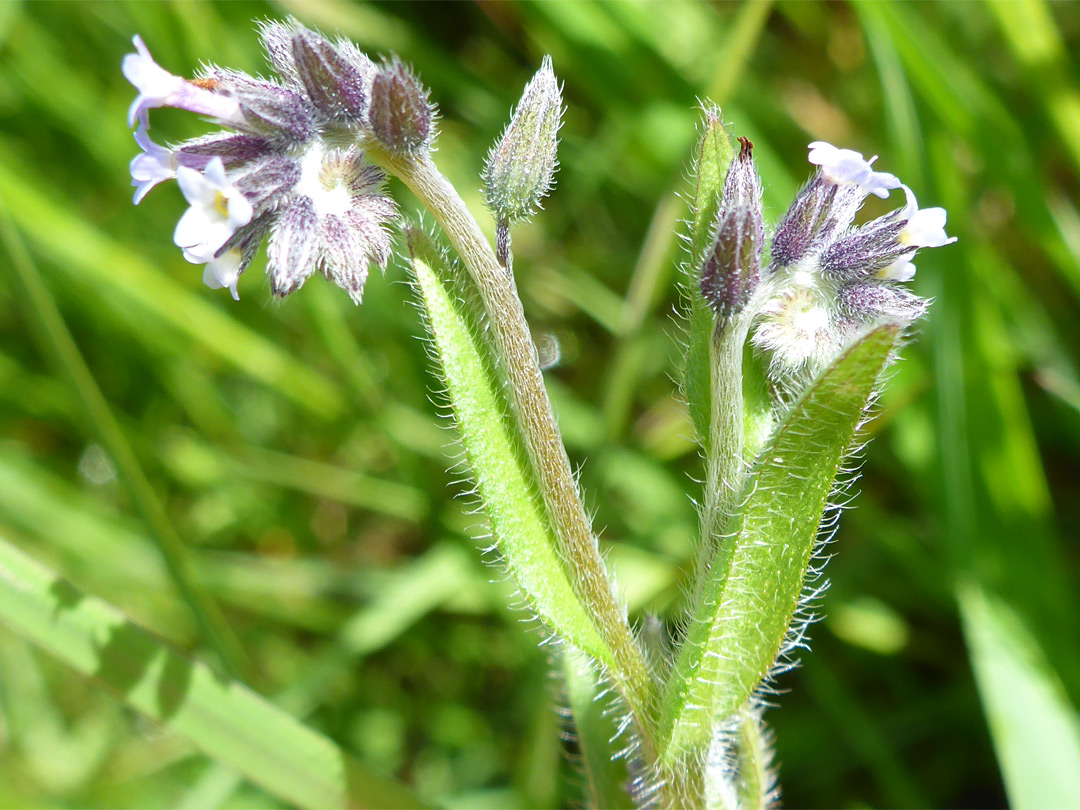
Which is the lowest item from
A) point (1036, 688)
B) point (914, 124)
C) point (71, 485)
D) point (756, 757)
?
point (71, 485)

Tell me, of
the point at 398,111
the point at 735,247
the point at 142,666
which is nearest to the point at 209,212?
the point at 398,111

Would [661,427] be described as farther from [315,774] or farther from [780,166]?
[315,774]

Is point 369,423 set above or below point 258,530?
above

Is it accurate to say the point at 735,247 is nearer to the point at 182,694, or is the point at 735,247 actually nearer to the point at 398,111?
the point at 398,111

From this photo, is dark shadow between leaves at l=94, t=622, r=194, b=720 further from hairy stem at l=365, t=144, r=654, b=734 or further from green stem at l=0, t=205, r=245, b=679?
hairy stem at l=365, t=144, r=654, b=734

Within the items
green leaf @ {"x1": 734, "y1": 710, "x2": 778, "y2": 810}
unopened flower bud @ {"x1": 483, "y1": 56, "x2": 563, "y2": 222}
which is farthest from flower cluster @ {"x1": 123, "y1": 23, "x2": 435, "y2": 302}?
green leaf @ {"x1": 734, "y1": 710, "x2": 778, "y2": 810}

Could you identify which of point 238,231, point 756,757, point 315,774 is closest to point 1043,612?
point 756,757

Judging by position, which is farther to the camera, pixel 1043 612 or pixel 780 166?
pixel 780 166

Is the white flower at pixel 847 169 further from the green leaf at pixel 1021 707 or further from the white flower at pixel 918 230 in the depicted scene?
the green leaf at pixel 1021 707
